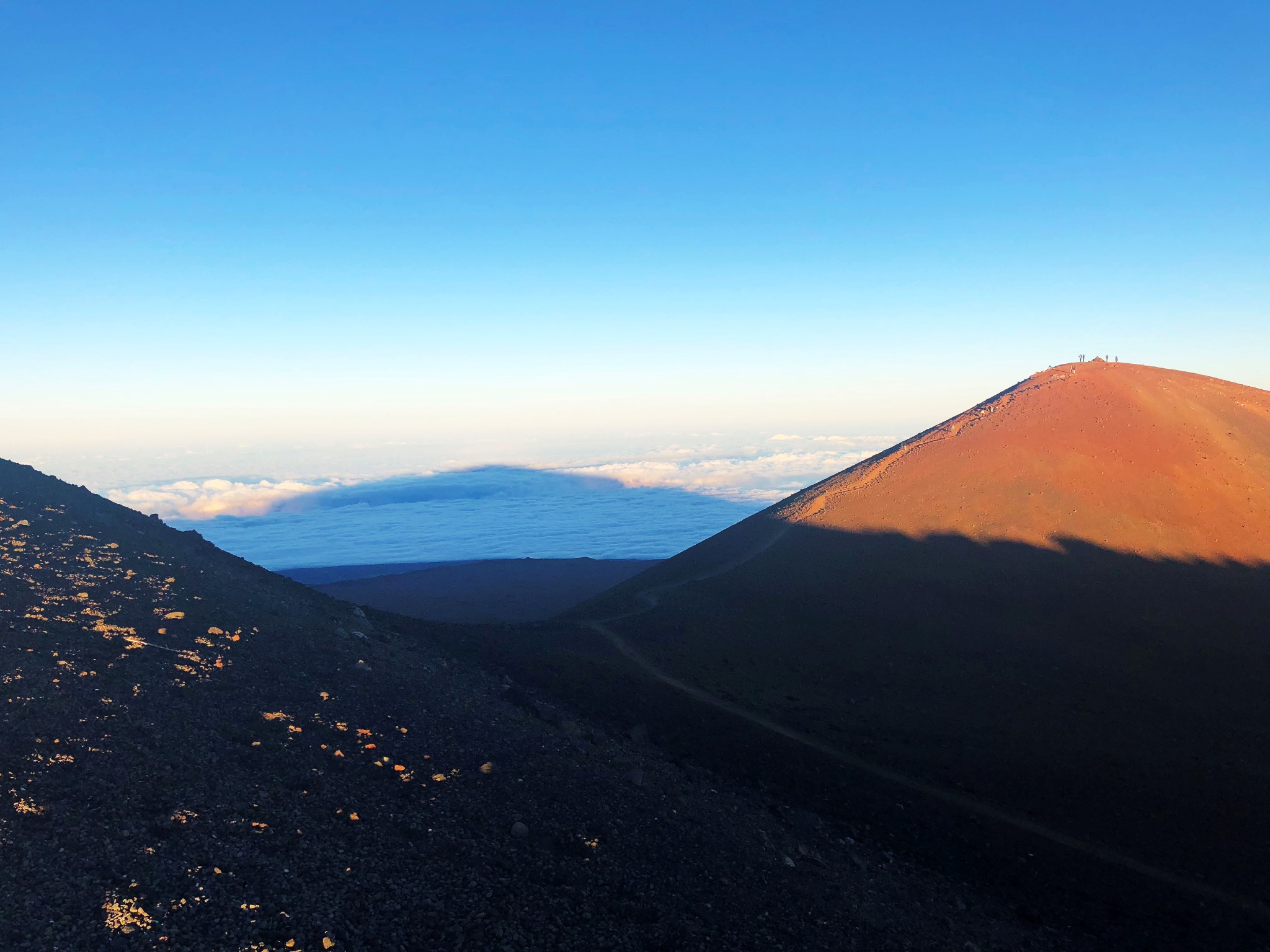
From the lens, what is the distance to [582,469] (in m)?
180

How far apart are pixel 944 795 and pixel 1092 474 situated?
26.5 meters

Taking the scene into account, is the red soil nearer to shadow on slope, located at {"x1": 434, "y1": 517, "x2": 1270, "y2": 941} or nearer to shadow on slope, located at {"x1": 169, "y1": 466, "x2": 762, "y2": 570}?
shadow on slope, located at {"x1": 434, "y1": 517, "x2": 1270, "y2": 941}

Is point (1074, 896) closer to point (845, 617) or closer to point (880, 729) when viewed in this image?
point (880, 729)

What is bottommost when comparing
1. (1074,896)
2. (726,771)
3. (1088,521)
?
(1074,896)

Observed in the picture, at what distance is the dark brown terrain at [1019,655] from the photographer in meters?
15.3

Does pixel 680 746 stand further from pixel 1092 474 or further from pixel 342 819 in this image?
pixel 1092 474

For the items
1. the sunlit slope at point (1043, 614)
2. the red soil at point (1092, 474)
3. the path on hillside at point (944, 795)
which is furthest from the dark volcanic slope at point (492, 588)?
the red soil at point (1092, 474)

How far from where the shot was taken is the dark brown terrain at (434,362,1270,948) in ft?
50.3

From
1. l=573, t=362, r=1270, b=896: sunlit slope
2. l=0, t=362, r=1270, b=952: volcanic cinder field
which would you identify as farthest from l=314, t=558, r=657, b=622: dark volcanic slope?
l=0, t=362, r=1270, b=952: volcanic cinder field

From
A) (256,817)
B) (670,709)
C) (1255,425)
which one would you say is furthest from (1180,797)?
(1255,425)

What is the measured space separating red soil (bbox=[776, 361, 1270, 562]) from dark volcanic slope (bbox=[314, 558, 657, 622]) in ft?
61.9

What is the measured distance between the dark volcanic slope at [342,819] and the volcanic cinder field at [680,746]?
65 millimetres

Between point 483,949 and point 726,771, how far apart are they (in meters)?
10.0

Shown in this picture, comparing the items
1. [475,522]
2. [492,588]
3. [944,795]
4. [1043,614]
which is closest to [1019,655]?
[1043,614]
